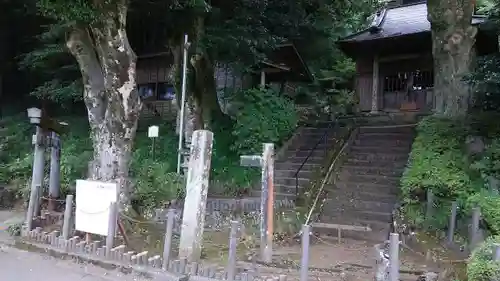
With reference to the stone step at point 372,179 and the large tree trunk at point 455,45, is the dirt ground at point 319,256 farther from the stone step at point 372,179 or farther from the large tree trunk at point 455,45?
the large tree trunk at point 455,45

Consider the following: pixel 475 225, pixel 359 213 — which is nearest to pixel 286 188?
pixel 359 213

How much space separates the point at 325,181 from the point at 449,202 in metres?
3.23

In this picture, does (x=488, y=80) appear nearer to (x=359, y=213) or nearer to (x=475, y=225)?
(x=475, y=225)

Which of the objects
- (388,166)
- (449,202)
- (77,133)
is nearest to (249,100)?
(388,166)

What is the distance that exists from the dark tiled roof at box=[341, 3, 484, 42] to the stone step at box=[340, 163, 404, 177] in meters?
7.74

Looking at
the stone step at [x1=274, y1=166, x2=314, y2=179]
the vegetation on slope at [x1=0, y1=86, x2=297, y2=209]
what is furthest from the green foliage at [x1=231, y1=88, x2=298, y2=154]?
the stone step at [x1=274, y1=166, x2=314, y2=179]

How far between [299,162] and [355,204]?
9.63 feet

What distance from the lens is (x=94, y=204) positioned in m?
7.59

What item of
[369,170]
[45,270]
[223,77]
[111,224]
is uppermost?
[223,77]

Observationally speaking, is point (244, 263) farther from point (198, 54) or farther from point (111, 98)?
point (198, 54)

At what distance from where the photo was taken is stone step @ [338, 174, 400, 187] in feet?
36.7

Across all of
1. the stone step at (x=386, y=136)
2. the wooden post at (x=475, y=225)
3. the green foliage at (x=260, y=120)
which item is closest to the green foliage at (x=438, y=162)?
the wooden post at (x=475, y=225)

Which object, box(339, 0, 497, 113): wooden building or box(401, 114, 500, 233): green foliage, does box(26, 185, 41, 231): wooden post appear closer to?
box(401, 114, 500, 233): green foliage

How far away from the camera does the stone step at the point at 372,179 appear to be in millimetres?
11191
